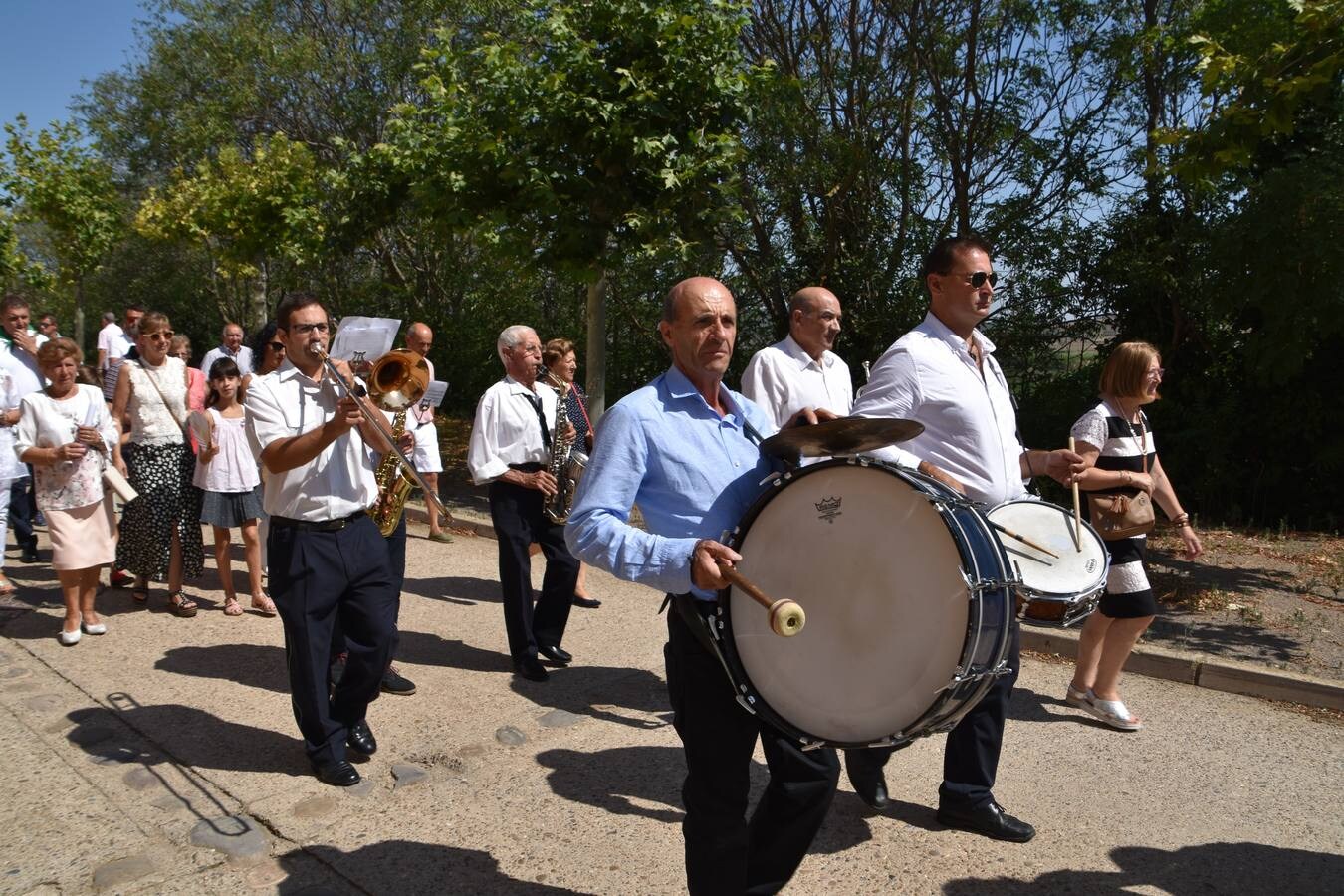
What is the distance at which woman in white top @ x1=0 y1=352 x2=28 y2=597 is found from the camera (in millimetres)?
6836

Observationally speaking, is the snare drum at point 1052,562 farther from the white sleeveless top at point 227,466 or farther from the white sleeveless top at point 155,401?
the white sleeveless top at point 155,401

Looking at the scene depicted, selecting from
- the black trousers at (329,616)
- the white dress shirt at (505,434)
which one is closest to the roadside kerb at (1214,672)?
the white dress shirt at (505,434)

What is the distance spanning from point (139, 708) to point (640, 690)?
8.30ft

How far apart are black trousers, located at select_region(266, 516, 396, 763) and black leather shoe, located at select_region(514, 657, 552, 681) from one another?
1388mm

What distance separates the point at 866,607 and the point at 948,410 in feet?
4.28

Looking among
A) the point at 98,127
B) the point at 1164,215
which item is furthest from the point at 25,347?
the point at 98,127

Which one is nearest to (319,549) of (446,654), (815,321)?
(446,654)

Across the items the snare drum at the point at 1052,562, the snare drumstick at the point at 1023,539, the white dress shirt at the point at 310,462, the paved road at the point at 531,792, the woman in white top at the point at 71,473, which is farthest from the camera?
the woman in white top at the point at 71,473

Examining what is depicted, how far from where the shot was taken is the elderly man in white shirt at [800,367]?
16.0 ft

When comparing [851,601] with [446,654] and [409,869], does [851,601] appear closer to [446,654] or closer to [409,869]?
[409,869]

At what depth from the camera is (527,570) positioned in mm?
5848

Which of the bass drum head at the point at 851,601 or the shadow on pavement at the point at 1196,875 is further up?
the bass drum head at the point at 851,601

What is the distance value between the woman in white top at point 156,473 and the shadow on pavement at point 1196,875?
5.70 metres

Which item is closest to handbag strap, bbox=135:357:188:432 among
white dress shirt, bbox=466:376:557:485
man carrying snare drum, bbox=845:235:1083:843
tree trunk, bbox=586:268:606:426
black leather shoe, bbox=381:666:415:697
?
white dress shirt, bbox=466:376:557:485
